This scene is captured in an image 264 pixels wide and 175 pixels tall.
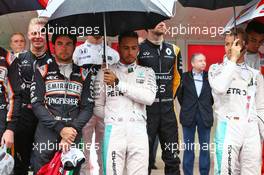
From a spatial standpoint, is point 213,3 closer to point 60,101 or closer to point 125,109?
point 125,109

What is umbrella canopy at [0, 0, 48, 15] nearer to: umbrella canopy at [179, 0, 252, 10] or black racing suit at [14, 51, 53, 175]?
black racing suit at [14, 51, 53, 175]

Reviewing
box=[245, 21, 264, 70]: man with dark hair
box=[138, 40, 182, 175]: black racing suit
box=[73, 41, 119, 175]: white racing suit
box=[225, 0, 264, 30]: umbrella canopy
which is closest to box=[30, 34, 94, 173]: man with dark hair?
box=[73, 41, 119, 175]: white racing suit

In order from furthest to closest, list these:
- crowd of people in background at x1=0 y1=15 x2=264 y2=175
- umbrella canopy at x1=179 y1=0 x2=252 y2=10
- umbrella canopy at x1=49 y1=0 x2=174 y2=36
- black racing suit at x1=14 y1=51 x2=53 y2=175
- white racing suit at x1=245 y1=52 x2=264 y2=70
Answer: white racing suit at x1=245 y1=52 x2=264 y2=70, black racing suit at x1=14 y1=51 x2=53 y2=175, umbrella canopy at x1=179 y1=0 x2=252 y2=10, crowd of people in background at x1=0 y1=15 x2=264 y2=175, umbrella canopy at x1=49 y1=0 x2=174 y2=36

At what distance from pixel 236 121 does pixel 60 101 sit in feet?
5.11

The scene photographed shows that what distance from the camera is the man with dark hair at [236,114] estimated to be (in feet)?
14.2

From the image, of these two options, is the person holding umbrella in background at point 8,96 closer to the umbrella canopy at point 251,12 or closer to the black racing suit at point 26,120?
the black racing suit at point 26,120

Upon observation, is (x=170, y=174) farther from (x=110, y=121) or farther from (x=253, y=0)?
(x=253, y=0)

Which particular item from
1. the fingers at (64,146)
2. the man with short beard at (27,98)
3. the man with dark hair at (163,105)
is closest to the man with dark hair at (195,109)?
the man with dark hair at (163,105)

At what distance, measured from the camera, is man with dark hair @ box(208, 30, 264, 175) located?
4.33 meters

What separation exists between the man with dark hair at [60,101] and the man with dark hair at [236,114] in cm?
117

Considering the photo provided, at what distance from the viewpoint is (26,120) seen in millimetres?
4734

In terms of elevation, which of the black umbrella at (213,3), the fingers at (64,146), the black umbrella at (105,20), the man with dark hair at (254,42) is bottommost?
the fingers at (64,146)

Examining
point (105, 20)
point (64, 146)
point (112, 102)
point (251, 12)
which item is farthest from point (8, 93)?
point (251, 12)

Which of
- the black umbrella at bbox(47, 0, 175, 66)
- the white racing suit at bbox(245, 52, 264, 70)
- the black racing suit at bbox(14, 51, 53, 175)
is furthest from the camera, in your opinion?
A: the white racing suit at bbox(245, 52, 264, 70)
